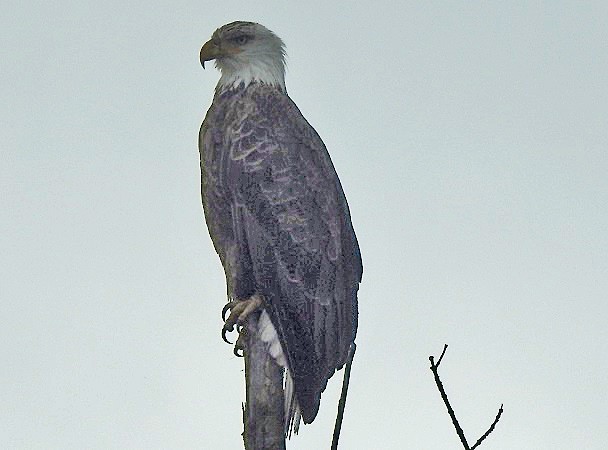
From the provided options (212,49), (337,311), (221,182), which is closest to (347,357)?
(337,311)

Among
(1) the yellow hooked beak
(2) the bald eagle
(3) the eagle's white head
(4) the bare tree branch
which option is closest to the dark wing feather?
(2) the bald eagle

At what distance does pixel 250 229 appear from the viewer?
4.02 m

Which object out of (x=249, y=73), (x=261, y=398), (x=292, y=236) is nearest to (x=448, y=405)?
(x=261, y=398)

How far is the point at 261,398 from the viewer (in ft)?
11.8

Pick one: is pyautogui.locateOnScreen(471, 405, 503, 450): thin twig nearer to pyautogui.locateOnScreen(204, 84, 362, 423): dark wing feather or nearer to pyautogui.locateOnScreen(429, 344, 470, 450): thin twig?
pyautogui.locateOnScreen(429, 344, 470, 450): thin twig

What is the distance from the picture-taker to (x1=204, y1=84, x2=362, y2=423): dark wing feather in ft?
12.8

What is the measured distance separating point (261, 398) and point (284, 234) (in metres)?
0.86

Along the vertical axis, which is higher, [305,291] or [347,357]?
[305,291]

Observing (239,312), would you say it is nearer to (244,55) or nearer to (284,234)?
(284,234)

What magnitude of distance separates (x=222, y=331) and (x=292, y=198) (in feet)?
2.52

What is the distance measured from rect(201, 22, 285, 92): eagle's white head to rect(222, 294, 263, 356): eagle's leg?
1250 millimetres

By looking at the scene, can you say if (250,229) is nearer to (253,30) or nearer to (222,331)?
(222,331)

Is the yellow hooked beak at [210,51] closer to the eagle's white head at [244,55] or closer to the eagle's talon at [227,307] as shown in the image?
the eagle's white head at [244,55]

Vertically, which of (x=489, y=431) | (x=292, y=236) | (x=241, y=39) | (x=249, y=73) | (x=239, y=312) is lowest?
(x=489, y=431)
